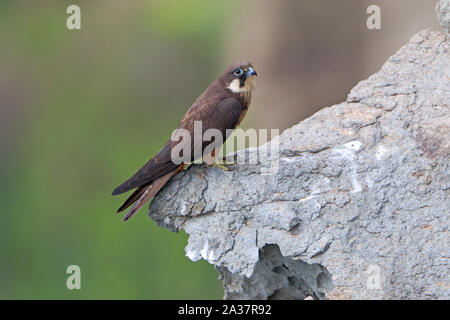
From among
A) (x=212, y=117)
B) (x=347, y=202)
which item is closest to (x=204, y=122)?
(x=212, y=117)

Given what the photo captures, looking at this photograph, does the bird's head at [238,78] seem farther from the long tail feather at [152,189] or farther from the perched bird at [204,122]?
the long tail feather at [152,189]

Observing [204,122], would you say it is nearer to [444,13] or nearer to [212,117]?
[212,117]

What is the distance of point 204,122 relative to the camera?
3391 mm

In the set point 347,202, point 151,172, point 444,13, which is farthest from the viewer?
point 444,13

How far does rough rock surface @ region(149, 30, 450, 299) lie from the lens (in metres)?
2.88

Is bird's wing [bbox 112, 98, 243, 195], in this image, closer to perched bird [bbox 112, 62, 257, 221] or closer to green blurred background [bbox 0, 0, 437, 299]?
perched bird [bbox 112, 62, 257, 221]

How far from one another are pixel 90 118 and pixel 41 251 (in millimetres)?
1926

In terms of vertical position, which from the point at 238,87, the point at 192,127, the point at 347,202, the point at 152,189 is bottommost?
the point at 347,202

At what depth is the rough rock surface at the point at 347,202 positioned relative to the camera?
9.46 ft

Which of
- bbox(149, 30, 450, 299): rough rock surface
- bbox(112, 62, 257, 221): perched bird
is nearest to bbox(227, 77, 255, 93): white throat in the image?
bbox(112, 62, 257, 221): perched bird

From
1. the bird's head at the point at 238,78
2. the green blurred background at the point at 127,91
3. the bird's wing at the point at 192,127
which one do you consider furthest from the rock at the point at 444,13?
the green blurred background at the point at 127,91

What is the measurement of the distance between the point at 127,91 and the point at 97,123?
38.0 inches

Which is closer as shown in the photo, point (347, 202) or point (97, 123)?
point (347, 202)

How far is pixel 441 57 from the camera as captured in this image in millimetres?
3367
